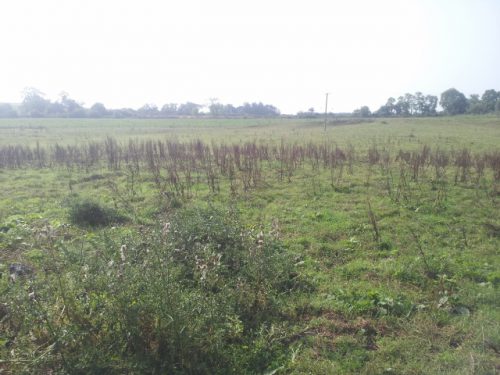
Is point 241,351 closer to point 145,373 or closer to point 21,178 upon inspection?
point 145,373

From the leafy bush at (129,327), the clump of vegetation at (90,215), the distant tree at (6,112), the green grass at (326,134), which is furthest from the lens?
the distant tree at (6,112)

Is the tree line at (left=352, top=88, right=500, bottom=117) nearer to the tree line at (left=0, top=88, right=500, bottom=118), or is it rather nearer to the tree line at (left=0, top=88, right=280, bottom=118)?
the tree line at (left=0, top=88, right=500, bottom=118)

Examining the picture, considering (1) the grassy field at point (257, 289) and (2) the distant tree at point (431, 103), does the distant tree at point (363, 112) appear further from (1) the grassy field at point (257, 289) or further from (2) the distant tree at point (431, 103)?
(1) the grassy field at point (257, 289)

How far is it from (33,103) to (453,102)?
10845 centimetres

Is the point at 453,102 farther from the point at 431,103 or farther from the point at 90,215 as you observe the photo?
the point at 90,215

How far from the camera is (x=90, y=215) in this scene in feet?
24.7

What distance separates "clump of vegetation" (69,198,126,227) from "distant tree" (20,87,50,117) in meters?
93.7

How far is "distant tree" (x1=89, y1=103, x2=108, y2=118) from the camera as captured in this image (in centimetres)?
8829

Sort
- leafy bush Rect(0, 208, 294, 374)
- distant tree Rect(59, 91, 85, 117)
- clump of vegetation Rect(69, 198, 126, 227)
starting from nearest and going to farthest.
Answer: leafy bush Rect(0, 208, 294, 374)
clump of vegetation Rect(69, 198, 126, 227)
distant tree Rect(59, 91, 85, 117)

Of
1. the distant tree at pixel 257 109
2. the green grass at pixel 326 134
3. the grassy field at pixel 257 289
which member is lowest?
the grassy field at pixel 257 289

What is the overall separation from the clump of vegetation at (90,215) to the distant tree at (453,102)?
94.4 meters

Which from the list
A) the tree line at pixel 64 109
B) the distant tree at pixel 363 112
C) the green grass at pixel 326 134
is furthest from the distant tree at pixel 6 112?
the distant tree at pixel 363 112

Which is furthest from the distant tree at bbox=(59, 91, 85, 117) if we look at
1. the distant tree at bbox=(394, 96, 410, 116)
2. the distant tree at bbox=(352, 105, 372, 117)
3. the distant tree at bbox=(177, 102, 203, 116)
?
the distant tree at bbox=(394, 96, 410, 116)

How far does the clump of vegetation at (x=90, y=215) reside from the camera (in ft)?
24.5
